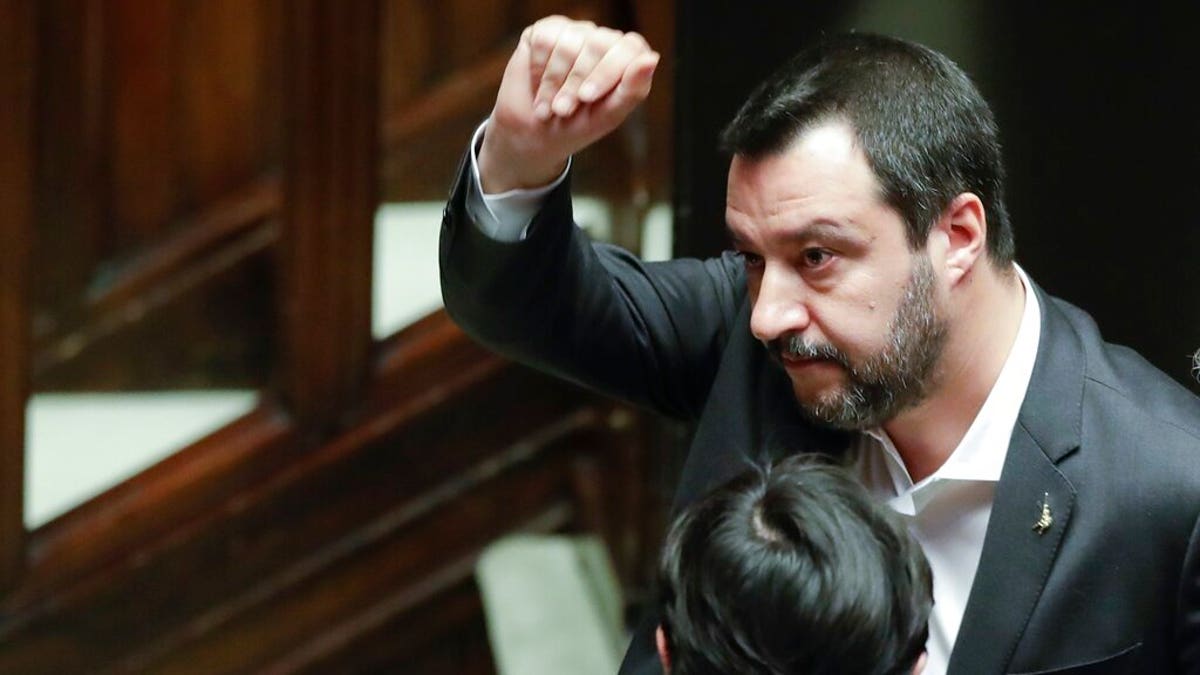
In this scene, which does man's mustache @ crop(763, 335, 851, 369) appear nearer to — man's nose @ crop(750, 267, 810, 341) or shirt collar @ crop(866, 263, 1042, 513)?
man's nose @ crop(750, 267, 810, 341)

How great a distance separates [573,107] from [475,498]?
1411 mm

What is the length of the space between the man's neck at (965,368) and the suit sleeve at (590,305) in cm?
22

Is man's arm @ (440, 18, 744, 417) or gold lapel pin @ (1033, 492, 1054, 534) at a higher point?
man's arm @ (440, 18, 744, 417)

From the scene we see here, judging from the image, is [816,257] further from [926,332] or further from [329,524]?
[329,524]

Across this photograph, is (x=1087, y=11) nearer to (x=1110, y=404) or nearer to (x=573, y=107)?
(x=1110, y=404)

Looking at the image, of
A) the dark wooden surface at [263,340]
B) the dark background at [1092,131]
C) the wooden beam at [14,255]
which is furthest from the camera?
the dark wooden surface at [263,340]

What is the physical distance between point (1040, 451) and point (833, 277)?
0.24m

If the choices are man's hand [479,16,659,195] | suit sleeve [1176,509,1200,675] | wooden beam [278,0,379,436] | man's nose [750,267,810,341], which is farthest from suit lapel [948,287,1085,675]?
wooden beam [278,0,379,436]

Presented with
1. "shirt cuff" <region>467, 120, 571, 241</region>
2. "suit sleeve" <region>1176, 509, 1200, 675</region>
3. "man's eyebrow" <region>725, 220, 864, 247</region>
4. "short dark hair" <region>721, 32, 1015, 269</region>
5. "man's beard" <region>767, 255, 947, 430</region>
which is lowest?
"suit sleeve" <region>1176, 509, 1200, 675</region>

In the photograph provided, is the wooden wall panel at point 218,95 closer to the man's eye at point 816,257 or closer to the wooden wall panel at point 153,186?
the wooden wall panel at point 153,186

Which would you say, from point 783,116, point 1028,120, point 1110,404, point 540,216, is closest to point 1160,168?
point 1028,120

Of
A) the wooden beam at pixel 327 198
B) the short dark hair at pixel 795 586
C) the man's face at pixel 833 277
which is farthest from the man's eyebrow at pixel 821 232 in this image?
the wooden beam at pixel 327 198

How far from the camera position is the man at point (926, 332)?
5.17 feet

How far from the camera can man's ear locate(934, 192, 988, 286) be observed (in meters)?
1.63
